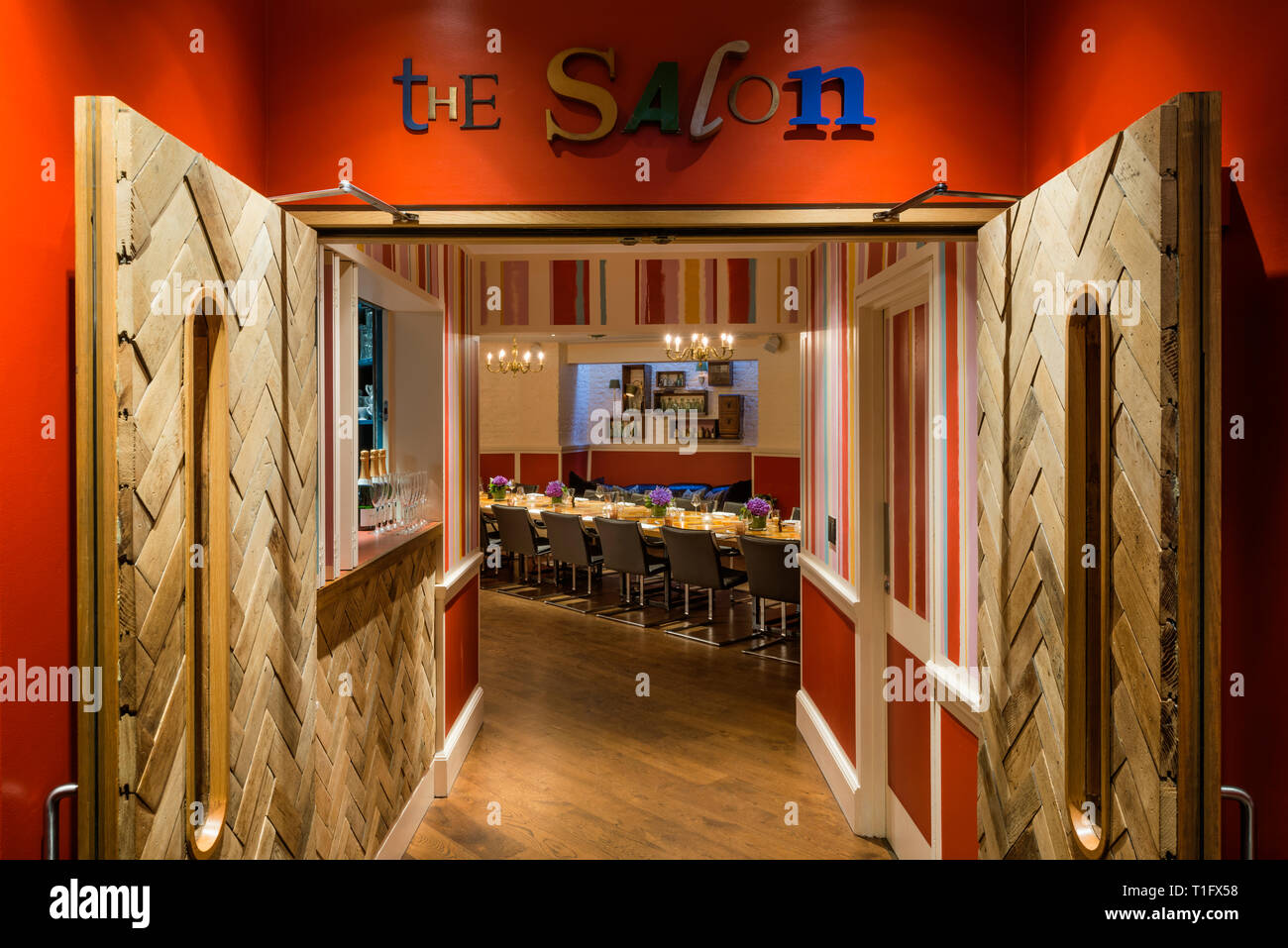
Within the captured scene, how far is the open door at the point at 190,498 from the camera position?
123 centimetres

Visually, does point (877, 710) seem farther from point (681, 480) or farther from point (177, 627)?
point (681, 480)

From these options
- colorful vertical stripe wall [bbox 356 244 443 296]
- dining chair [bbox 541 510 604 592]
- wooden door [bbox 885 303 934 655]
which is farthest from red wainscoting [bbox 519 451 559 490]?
wooden door [bbox 885 303 934 655]

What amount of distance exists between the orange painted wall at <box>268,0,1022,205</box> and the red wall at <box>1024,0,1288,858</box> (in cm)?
51

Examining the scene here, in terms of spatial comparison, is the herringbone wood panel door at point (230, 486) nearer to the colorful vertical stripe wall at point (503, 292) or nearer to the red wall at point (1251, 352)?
the red wall at point (1251, 352)

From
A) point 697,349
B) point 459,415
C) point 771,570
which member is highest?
point 697,349

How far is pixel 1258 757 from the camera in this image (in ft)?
4.18

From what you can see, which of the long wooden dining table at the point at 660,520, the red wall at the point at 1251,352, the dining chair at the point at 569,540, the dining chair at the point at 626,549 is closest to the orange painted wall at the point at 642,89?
the red wall at the point at 1251,352

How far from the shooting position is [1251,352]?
4.23 ft

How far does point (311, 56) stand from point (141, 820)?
170cm

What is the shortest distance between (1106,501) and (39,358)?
1792mm

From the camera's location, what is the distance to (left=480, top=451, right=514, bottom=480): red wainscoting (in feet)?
37.5

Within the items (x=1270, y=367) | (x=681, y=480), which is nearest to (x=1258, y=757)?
(x=1270, y=367)

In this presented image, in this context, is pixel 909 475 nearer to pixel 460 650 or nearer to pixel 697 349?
pixel 460 650

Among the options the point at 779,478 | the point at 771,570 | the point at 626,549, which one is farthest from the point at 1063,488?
the point at 779,478
